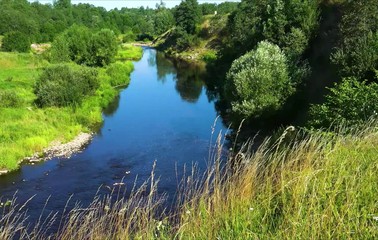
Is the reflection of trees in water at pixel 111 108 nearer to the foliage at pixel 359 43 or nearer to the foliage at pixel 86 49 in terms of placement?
the foliage at pixel 86 49

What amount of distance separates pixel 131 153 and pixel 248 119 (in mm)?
8944

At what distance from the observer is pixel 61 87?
34.0 meters

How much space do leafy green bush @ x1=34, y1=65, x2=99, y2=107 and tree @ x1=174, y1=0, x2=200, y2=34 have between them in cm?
5858

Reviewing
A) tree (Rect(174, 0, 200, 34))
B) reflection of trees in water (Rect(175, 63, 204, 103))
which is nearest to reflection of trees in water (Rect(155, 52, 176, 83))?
reflection of trees in water (Rect(175, 63, 204, 103))

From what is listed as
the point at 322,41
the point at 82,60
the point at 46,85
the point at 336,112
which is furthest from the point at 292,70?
the point at 82,60

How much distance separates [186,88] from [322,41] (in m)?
20.2

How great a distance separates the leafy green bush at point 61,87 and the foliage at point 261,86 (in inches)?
578

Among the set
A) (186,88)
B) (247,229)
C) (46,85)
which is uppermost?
(247,229)

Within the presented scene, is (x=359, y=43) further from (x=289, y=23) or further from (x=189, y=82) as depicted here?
(x=189, y=82)

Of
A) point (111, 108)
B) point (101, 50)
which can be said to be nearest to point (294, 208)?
point (111, 108)

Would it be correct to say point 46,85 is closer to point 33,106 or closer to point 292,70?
point 33,106

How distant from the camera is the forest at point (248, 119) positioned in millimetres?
4562

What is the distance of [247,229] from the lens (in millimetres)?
4266

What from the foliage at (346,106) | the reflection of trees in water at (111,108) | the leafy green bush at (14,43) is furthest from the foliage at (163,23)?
the foliage at (346,106)
